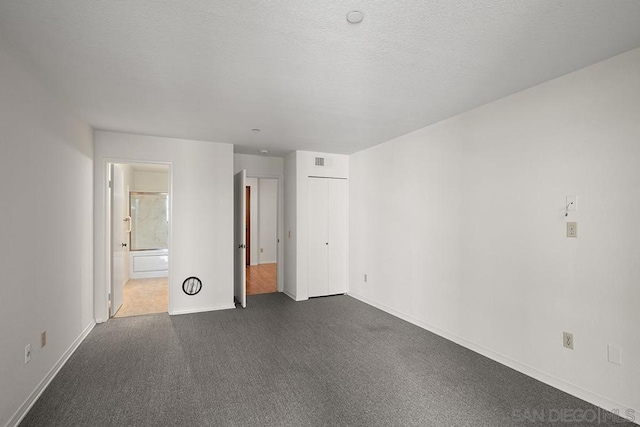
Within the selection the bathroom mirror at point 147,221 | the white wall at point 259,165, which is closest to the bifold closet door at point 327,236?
the white wall at point 259,165

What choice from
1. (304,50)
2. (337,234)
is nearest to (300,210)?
(337,234)

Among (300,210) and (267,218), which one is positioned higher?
(300,210)

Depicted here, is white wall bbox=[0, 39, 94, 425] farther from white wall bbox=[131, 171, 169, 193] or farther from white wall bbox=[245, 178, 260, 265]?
white wall bbox=[245, 178, 260, 265]

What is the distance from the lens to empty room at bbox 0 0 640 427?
1.96m

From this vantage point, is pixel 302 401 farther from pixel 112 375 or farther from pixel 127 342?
pixel 127 342

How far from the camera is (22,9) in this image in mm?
Result: 1688

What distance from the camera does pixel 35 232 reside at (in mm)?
2432

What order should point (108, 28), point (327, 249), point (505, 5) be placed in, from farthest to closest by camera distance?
point (327, 249), point (108, 28), point (505, 5)

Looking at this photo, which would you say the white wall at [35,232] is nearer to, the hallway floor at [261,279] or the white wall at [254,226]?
the hallway floor at [261,279]

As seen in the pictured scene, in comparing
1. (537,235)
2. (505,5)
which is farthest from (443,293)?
(505,5)

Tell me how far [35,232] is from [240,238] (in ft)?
8.83

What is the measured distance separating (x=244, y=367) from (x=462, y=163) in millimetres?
2996

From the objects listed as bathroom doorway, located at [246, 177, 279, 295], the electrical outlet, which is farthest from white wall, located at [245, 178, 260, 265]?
the electrical outlet

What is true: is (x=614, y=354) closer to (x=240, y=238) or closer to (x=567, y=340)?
(x=567, y=340)
